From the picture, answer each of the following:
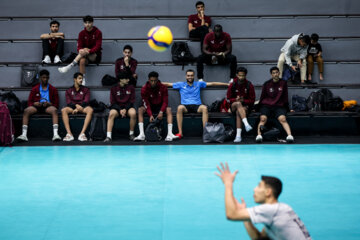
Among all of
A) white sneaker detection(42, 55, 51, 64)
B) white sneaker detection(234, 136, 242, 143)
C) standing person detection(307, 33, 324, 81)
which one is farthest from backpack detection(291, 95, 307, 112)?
white sneaker detection(42, 55, 51, 64)

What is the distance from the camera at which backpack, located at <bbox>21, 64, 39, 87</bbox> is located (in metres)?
11.9

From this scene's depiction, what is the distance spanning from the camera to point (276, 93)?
1084 centimetres

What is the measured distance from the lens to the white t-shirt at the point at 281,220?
310 cm

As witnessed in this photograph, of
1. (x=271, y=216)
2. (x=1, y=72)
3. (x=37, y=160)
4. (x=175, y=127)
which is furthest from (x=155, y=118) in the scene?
(x=271, y=216)

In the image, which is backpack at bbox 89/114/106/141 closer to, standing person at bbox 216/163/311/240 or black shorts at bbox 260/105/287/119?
black shorts at bbox 260/105/287/119

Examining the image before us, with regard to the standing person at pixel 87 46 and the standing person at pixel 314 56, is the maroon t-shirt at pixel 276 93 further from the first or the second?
the standing person at pixel 87 46

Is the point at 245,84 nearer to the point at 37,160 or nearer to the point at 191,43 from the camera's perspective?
the point at 191,43

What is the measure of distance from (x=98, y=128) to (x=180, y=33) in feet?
14.1

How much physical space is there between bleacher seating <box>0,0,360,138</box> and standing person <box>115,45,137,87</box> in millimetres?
527

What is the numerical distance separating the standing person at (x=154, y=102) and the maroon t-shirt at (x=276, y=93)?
2357 millimetres

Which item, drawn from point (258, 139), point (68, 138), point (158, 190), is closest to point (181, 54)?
point (258, 139)

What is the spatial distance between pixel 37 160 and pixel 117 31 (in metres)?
6.25

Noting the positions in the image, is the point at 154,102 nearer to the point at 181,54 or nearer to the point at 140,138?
the point at 140,138

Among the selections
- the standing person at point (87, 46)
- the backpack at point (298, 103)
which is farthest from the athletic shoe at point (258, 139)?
the standing person at point (87, 46)
